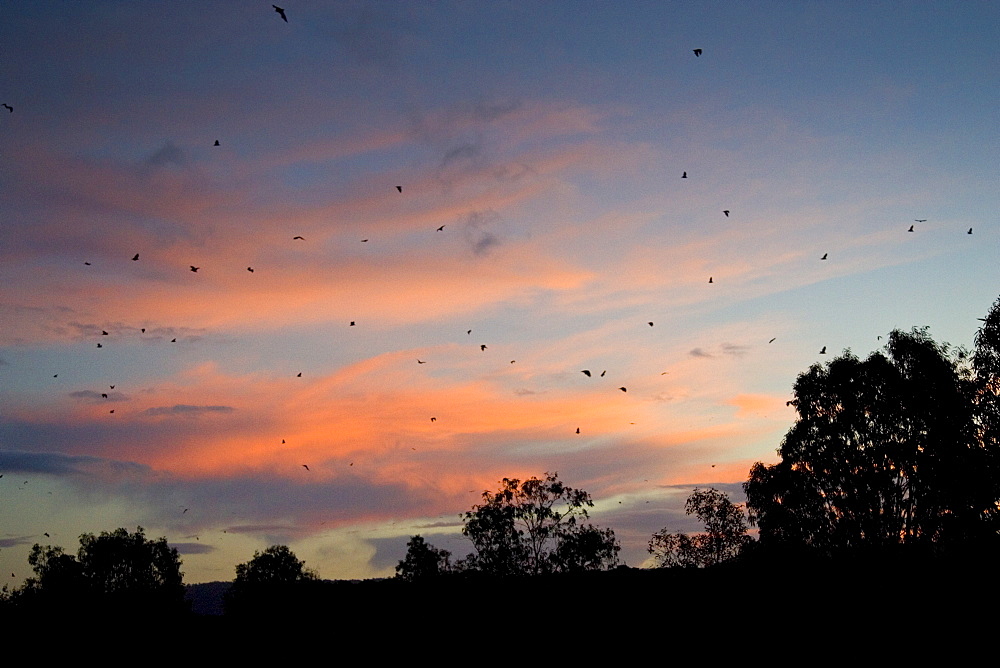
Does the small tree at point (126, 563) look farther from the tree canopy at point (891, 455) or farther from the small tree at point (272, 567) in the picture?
the tree canopy at point (891, 455)

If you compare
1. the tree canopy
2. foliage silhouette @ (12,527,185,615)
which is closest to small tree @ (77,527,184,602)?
foliage silhouette @ (12,527,185,615)

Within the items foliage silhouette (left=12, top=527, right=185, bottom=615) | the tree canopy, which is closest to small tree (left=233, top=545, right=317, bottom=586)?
foliage silhouette (left=12, top=527, right=185, bottom=615)

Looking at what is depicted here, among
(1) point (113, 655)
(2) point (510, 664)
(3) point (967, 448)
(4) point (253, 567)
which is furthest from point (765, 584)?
(4) point (253, 567)

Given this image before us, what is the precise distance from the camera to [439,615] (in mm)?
20156

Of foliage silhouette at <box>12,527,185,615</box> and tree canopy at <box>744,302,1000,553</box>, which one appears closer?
tree canopy at <box>744,302,1000,553</box>

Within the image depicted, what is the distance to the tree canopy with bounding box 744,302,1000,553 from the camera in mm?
42656

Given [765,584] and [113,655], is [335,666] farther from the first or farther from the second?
[765,584]

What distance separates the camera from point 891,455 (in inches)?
1827

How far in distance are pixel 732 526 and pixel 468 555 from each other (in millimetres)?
25871

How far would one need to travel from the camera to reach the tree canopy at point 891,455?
42656mm

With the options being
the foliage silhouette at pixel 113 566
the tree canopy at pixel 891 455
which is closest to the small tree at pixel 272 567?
the foliage silhouette at pixel 113 566

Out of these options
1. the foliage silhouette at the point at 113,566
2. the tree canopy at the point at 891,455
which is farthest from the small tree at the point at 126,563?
the tree canopy at the point at 891,455

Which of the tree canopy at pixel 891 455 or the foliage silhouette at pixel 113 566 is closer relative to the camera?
the tree canopy at pixel 891 455

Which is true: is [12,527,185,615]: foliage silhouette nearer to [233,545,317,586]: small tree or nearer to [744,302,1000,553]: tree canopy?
[233,545,317,586]: small tree
